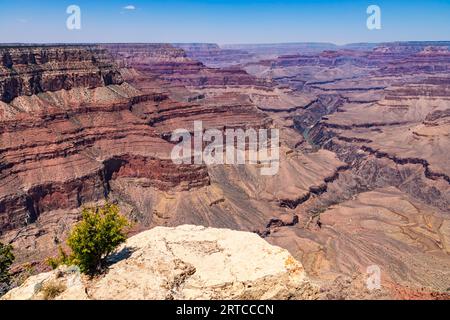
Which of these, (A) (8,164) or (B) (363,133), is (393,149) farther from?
(A) (8,164)

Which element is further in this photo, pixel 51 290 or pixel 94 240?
pixel 94 240

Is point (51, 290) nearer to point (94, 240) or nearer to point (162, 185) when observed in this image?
point (94, 240)

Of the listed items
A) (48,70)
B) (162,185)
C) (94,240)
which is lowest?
(162,185)

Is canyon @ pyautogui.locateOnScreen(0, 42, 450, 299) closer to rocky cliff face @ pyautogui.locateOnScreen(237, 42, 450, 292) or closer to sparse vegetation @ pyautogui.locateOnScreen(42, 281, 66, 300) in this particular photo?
rocky cliff face @ pyautogui.locateOnScreen(237, 42, 450, 292)

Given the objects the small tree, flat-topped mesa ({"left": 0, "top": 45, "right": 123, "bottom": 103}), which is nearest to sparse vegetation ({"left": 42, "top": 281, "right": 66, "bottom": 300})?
the small tree

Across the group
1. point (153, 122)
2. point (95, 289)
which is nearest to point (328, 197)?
point (153, 122)

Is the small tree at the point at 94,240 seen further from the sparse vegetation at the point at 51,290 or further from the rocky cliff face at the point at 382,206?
the rocky cliff face at the point at 382,206

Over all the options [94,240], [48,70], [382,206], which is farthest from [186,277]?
[48,70]
